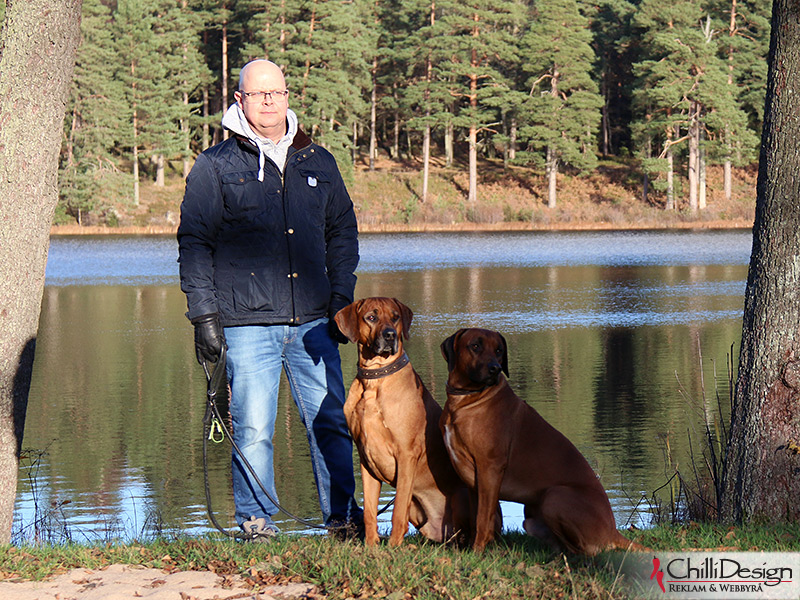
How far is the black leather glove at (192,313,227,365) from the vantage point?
484 centimetres

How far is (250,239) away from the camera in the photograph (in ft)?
Answer: 16.5

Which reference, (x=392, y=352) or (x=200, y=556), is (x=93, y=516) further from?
(x=392, y=352)

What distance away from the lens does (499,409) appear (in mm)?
4695

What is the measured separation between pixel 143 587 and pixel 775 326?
340 centimetres

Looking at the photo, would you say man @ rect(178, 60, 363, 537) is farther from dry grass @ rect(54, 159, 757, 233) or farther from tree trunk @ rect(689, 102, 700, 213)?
tree trunk @ rect(689, 102, 700, 213)

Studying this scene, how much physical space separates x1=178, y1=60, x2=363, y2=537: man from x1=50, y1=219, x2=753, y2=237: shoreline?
41026 mm

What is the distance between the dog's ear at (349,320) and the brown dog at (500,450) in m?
0.52

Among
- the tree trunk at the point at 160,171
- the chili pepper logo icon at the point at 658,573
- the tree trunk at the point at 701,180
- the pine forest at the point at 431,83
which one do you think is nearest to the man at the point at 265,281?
the chili pepper logo icon at the point at 658,573

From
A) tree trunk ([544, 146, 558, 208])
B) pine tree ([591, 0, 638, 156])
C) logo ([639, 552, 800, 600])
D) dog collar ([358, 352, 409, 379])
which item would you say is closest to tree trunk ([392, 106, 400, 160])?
tree trunk ([544, 146, 558, 208])

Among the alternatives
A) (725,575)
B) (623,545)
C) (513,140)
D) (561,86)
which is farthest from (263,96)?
(513,140)

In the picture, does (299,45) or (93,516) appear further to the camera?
(299,45)

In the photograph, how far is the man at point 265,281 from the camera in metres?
4.96

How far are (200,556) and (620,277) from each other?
22.1 meters

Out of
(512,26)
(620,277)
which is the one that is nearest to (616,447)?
(620,277)
